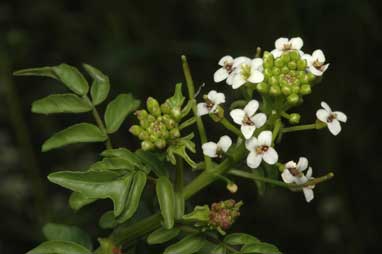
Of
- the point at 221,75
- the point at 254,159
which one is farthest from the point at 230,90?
the point at 254,159

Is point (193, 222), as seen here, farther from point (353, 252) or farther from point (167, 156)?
point (353, 252)

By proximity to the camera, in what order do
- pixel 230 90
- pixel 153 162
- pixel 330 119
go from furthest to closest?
pixel 230 90, pixel 330 119, pixel 153 162

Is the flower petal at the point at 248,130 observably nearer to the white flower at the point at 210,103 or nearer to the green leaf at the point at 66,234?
the white flower at the point at 210,103

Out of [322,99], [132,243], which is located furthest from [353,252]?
[132,243]

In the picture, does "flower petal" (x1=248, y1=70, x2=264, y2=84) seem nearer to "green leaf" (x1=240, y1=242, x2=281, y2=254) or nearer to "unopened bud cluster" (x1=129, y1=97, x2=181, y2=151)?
"unopened bud cluster" (x1=129, y1=97, x2=181, y2=151)

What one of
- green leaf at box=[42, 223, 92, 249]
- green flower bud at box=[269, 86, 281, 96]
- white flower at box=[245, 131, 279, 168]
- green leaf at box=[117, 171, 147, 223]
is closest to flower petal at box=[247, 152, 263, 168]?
white flower at box=[245, 131, 279, 168]

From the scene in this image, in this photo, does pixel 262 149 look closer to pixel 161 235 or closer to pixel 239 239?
pixel 239 239

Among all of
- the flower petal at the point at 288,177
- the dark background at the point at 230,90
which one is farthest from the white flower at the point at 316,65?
the dark background at the point at 230,90
